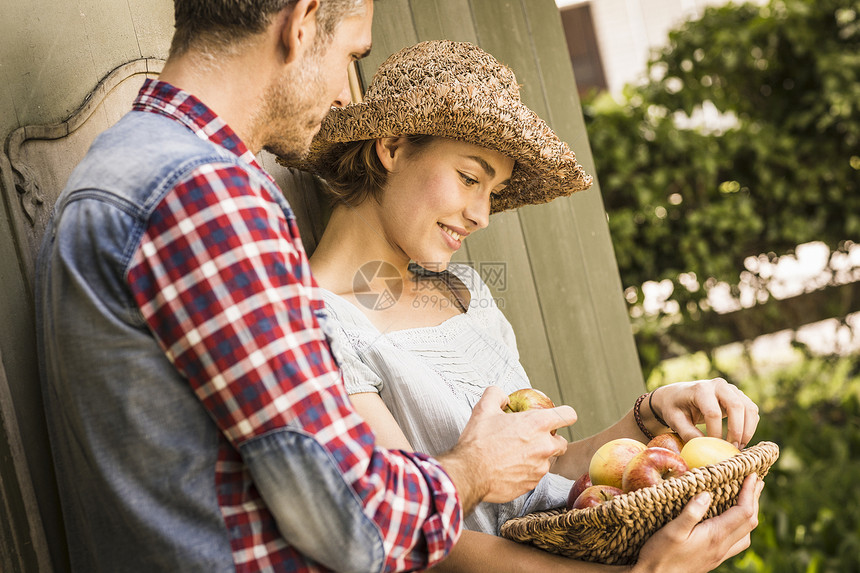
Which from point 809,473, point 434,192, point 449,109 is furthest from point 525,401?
point 809,473

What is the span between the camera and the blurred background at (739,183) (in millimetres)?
4133

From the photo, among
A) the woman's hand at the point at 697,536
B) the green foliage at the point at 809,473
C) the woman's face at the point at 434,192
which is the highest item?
the woman's face at the point at 434,192

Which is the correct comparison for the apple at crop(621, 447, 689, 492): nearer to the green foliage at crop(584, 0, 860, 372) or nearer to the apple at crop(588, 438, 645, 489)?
the apple at crop(588, 438, 645, 489)

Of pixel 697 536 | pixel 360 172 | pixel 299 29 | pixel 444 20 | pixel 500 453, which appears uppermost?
pixel 444 20

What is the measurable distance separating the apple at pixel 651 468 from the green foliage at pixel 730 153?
109 inches

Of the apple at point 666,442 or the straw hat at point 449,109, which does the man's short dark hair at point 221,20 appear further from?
the apple at point 666,442

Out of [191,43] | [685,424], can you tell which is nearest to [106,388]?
[191,43]

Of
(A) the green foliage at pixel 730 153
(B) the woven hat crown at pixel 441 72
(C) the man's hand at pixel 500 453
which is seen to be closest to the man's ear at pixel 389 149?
(B) the woven hat crown at pixel 441 72

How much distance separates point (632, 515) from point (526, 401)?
336 millimetres

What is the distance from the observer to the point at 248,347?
97cm

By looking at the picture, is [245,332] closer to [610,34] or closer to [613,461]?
[613,461]

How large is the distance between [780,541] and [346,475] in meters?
2.96

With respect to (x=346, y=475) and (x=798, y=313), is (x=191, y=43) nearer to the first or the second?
(x=346, y=475)

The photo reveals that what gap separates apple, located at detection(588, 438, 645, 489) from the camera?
1493mm
